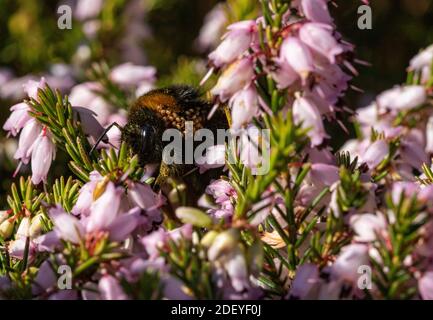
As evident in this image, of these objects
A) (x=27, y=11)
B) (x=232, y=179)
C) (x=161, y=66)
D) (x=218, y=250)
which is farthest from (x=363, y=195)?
(x=27, y=11)

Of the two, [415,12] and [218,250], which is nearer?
[218,250]

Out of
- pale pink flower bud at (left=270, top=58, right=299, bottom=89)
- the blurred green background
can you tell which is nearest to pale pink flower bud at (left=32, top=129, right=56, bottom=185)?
pale pink flower bud at (left=270, top=58, right=299, bottom=89)

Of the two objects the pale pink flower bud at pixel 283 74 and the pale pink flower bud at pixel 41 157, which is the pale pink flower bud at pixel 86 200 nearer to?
the pale pink flower bud at pixel 41 157

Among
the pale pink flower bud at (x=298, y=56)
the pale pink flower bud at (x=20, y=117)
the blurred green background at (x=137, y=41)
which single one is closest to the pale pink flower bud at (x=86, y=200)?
the pale pink flower bud at (x=20, y=117)

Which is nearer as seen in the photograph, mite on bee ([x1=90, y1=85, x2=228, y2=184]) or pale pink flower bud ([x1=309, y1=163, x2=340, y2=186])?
pale pink flower bud ([x1=309, y1=163, x2=340, y2=186])

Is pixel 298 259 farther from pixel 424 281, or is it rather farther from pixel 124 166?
pixel 124 166

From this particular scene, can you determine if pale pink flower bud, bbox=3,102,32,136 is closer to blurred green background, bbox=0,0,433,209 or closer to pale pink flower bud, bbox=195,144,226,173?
pale pink flower bud, bbox=195,144,226,173

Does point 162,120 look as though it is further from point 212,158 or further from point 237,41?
point 237,41
